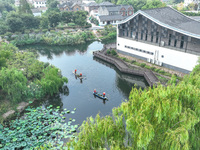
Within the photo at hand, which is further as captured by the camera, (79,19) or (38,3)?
(38,3)

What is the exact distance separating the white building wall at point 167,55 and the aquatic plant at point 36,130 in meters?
24.9

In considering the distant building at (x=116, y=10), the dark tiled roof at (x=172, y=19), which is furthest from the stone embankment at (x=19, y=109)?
the distant building at (x=116, y=10)

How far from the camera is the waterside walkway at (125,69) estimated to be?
34.7 m

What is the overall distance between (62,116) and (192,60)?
27.5 metres

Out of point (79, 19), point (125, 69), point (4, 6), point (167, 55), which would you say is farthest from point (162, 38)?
point (4, 6)

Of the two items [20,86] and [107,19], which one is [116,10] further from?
[20,86]

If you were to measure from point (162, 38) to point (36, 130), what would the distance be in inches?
1247

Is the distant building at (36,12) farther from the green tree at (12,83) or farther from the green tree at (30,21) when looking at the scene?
the green tree at (12,83)

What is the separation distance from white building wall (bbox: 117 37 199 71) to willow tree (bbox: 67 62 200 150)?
Answer: 21.5 meters

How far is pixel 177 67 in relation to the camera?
37.6 m

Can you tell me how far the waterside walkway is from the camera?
34.7m

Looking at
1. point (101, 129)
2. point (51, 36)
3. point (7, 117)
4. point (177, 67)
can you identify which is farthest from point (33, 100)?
point (51, 36)

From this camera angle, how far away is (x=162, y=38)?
3869 cm

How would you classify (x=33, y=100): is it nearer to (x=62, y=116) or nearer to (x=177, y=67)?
(x=62, y=116)
